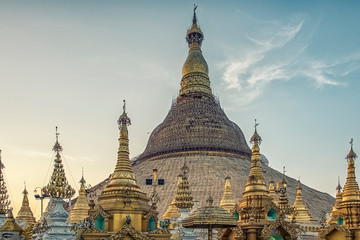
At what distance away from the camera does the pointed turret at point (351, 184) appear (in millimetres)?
25516

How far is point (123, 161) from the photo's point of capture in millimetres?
20688

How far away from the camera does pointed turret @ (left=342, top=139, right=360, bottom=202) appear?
25.5 metres

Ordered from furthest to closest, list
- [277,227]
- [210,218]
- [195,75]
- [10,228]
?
[195,75], [277,227], [10,228], [210,218]

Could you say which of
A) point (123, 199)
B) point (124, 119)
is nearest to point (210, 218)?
point (123, 199)

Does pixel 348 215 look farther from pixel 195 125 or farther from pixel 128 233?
pixel 195 125

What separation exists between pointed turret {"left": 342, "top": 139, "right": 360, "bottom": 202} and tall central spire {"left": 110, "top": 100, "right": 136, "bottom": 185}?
12799 mm

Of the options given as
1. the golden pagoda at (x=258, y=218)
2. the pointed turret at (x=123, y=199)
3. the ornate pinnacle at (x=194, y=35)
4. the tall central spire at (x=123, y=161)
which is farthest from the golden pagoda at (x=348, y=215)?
the ornate pinnacle at (x=194, y=35)

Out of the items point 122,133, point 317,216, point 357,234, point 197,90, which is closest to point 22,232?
point 122,133

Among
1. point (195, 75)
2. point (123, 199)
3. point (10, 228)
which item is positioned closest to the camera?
point (123, 199)

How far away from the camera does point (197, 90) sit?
2320 inches

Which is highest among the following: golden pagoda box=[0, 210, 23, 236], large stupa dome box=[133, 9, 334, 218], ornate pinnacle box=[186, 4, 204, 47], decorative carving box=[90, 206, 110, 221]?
ornate pinnacle box=[186, 4, 204, 47]

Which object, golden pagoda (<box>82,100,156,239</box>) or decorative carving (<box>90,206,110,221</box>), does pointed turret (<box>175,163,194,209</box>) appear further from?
decorative carving (<box>90,206,110,221</box>)

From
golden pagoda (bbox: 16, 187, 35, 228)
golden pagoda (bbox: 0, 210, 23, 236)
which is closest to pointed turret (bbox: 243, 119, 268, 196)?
golden pagoda (bbox: 0, 210, 23, 236)

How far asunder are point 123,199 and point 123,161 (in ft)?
6.87
